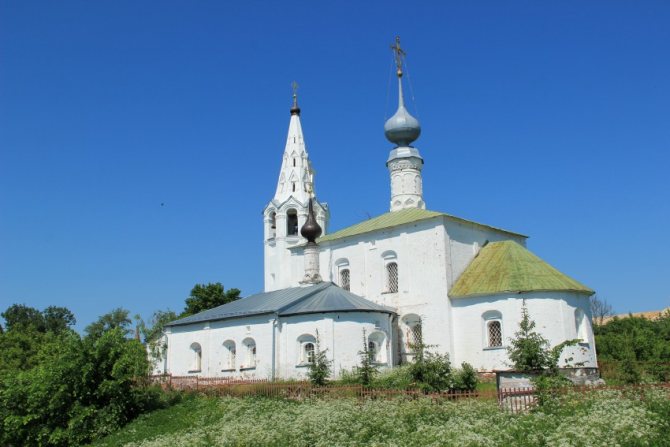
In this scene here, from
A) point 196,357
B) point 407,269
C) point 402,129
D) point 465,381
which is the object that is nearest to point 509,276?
point 407,269

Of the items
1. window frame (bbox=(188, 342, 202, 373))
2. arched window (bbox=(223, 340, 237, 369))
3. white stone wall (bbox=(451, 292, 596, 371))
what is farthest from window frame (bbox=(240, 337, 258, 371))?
white stone wall (bbox=(451, 292, 596, 371))

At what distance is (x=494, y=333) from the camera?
72.5 ft

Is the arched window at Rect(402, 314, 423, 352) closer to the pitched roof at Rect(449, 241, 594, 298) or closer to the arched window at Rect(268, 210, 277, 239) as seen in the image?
the pitched roof at Rect(449, 241, 594, 298)

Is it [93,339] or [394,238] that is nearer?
Answer: [93,339]

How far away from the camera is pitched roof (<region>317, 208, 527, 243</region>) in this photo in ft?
80.0

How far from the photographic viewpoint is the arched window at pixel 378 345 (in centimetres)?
2200

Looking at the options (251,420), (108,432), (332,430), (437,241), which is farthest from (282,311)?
(332,430)

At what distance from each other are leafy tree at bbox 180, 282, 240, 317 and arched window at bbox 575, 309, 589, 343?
22807 millimetres

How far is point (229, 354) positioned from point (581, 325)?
12.5m

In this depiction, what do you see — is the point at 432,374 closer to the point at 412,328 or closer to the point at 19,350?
the point at 412,328

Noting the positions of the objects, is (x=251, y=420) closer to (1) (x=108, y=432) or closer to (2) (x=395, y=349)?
(1) (x=108, y=432)

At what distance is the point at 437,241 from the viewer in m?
23.6

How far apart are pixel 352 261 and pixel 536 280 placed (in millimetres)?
7558

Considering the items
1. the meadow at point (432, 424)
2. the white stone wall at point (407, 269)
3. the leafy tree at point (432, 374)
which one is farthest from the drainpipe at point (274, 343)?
the leafy tree at point (432, 374)
